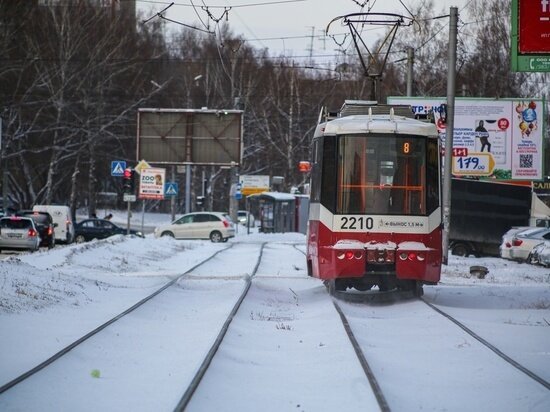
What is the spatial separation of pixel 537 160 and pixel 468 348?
85.5ft

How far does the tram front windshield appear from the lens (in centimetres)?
1488

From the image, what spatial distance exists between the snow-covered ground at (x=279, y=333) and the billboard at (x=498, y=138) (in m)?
11.7

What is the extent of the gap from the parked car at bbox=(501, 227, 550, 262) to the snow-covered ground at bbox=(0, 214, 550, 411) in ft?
20.4

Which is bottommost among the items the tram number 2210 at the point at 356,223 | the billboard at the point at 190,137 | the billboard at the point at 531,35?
the tram number 2210 at the point at 356,223

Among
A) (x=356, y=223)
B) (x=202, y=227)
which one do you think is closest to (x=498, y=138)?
(x=202, y=227)

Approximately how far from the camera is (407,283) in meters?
16.2

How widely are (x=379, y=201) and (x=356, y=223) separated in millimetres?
525

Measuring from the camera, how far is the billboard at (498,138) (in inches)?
1344

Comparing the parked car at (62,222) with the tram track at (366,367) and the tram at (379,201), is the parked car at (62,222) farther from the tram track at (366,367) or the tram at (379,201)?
the tram track at (366,367)

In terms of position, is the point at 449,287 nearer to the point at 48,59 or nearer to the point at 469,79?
the point at 469,79

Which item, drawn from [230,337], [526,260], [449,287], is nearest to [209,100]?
[526,260]

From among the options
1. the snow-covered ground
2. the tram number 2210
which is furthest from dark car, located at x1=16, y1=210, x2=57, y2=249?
the tram number 2210

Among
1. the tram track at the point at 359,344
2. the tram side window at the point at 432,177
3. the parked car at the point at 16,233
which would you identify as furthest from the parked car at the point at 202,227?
the tram side window at the point at 432,177

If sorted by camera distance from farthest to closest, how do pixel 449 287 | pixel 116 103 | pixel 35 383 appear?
pixel 116 103
pixel 449 287
pixel 35 383
